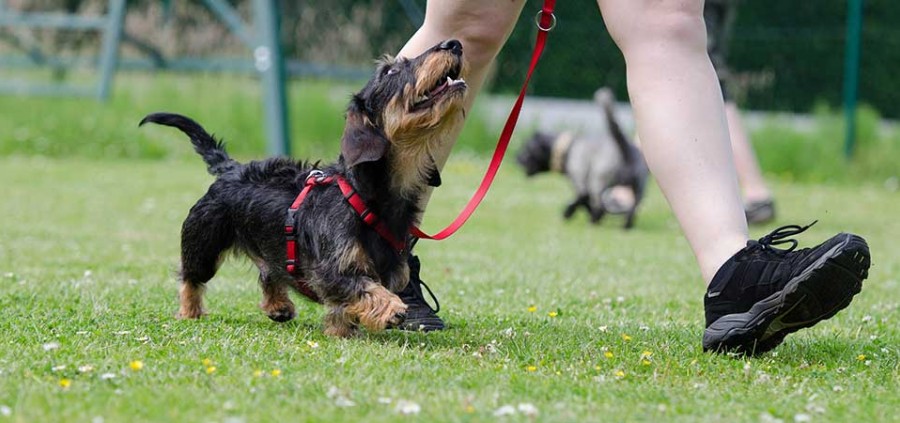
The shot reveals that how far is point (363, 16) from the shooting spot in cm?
1591

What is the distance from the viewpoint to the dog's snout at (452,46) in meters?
4.02

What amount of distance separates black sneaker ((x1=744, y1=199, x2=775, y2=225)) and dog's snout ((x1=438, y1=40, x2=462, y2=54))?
5517 millimetres

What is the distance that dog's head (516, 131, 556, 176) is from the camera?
34.1 feet

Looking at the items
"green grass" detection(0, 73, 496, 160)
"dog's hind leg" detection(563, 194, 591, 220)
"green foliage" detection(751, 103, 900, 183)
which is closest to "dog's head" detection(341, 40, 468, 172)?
"dog's hind leg" detection(563, 194, 591, 220)

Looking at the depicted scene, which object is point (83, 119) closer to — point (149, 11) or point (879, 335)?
point (149, 11)

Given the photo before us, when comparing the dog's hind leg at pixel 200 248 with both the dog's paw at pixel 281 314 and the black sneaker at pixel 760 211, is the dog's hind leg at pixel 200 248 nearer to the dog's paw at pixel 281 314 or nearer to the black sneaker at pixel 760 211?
the dog's paw at pixel 281 314

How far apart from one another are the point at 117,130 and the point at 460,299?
9.36 meters

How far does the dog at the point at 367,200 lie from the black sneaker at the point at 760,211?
5.35 meters

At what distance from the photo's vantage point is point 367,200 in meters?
4.09

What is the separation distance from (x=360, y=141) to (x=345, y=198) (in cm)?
20

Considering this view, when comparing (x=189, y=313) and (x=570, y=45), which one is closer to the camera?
(x=189, y=313)

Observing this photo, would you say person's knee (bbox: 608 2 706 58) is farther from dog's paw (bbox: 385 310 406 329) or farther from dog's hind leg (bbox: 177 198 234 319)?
dog's hind leg (bbox: 177 198 234 319)

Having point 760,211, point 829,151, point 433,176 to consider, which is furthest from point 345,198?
point 829,151

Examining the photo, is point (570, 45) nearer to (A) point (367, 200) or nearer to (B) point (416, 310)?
(B) point (416, 310)
